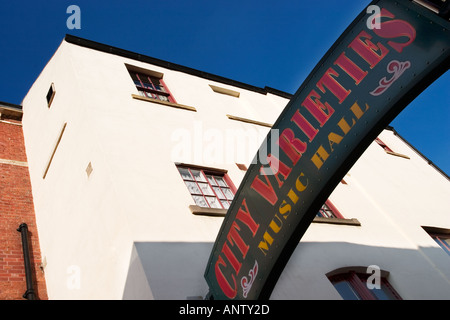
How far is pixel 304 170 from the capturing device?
3617 millimetres

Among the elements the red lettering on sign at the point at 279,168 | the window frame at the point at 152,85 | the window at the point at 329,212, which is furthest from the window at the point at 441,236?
the red lettering on sign at the point at 279,168

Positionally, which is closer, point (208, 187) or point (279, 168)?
point (279, 168)

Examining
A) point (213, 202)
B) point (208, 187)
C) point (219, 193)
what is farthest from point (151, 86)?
point (213, 202)

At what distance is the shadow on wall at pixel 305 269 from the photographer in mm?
5129

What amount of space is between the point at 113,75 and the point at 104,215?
192 inches

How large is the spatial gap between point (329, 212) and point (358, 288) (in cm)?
240

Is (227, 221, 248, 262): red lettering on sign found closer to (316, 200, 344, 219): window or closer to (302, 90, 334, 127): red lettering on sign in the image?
(302, 90, 334, 127): red lettering on sign

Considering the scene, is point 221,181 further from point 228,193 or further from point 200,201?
point 200,201

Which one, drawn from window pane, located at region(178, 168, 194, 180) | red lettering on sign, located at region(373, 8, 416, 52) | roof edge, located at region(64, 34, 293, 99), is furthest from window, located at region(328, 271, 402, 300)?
roof edge, located at region(64, 34, 293, 99)

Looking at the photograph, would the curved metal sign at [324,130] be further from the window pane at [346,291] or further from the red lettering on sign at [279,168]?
the window pane at [346,291]

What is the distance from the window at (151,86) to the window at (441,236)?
8.21 metres

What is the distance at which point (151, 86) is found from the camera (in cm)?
1105

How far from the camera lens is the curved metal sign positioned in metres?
3.04
